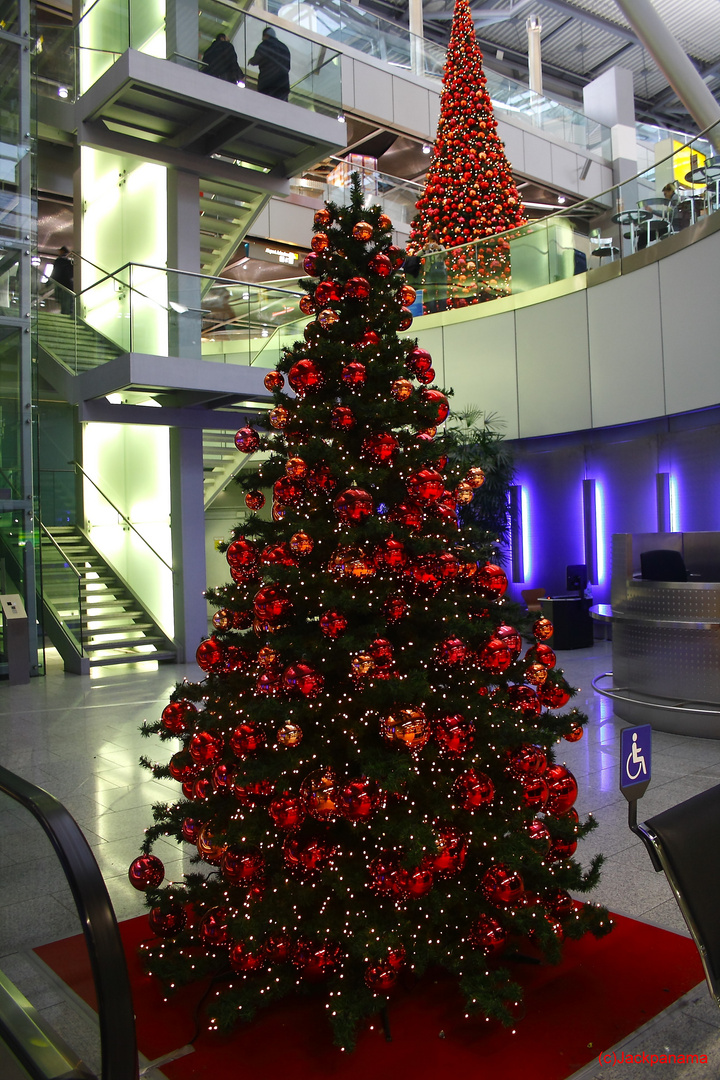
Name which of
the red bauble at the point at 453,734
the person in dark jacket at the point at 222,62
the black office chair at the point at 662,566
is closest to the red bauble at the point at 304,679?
the red bauble at the point at 453,734

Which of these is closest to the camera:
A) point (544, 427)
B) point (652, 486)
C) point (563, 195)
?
point (652, 486)

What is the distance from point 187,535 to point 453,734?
9933 mm

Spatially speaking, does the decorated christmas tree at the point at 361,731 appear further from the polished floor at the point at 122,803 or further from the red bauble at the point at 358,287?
the polished floor at the point at 122,803

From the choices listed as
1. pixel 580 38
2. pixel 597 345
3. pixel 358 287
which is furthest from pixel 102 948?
pixel 580 38

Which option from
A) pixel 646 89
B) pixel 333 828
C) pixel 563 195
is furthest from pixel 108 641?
pixel 646 89

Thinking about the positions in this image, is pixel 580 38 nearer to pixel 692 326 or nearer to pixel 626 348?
pixel 626 348

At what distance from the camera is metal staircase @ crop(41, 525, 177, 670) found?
37.3ft

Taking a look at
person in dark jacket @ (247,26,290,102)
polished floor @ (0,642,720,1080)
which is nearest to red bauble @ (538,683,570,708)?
polished floor @ (0,642,720,1080)

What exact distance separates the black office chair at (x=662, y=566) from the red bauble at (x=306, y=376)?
5267 millimetres

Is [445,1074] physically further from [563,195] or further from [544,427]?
[563,195]

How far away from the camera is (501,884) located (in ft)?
8.96

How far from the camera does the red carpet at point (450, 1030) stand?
251 centimetres

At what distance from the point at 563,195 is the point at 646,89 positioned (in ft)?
29.8

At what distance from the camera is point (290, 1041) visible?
2.66 metres
